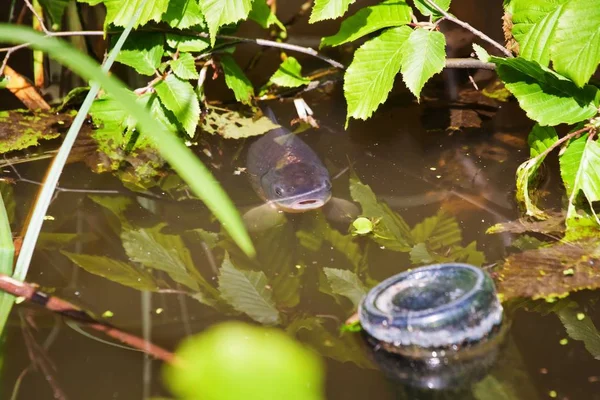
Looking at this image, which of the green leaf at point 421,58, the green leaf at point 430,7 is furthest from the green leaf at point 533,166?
the green leaf at point 430,7

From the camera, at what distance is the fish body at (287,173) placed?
6.15 ft

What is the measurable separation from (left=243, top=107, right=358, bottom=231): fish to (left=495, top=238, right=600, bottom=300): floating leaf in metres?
0.48

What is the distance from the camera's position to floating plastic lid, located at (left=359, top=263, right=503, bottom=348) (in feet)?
4.11

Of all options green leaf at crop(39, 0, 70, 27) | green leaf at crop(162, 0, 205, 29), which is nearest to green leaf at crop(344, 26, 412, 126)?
green leaf at crop(162, 0, 205, 29)

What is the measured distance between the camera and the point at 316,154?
217cm

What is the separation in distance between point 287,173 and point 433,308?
828 millimetres

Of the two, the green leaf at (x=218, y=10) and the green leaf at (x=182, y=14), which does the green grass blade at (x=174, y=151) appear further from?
the green leaf at (x=182, y=14)

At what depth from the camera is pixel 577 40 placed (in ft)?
5.36

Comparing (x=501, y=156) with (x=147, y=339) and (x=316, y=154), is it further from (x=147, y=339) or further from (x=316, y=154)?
(x=147, y=339)

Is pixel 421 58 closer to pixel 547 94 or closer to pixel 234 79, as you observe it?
pixel 547 94

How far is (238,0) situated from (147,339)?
1027mm

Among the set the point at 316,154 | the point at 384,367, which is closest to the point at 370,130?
the point at 316,154

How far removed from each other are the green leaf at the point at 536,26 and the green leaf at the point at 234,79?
3.11ft

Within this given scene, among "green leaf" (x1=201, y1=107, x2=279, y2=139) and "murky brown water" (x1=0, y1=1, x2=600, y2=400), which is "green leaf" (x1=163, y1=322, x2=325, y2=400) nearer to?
→ "murky brown water" (x1=0, y1=1, x2=600, y2=400)
